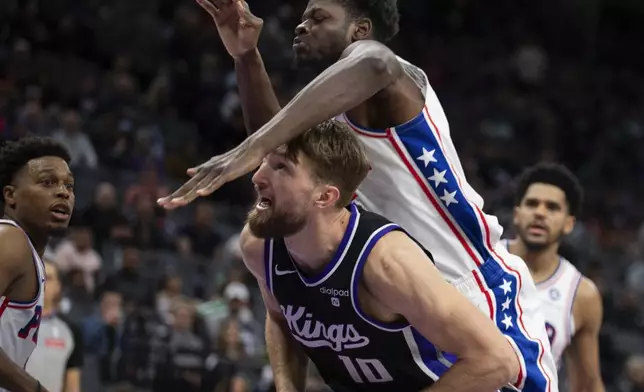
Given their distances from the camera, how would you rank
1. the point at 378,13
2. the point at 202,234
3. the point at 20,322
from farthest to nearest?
the point at 202,234
the point at 20,322
the point at 378,13

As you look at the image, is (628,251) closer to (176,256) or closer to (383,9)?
(176,256)

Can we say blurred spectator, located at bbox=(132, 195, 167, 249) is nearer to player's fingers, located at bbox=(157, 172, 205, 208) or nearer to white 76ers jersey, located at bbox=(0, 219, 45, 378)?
white 76ers jersey, located at bbox=(0, 219, 45, 378)

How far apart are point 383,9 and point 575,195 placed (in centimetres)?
297

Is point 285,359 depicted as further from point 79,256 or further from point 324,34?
point 79,256

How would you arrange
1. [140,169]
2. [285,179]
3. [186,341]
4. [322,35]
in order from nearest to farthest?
[285,179] → [322,35] → [186,341] → [140,169]

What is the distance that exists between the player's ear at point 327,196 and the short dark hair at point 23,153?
196 cm

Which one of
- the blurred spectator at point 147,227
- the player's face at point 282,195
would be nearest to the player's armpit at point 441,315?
the player's face at point 282,195

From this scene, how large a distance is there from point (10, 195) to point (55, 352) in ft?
8.45

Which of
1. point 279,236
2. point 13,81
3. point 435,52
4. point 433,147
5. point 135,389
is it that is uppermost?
point 435,52

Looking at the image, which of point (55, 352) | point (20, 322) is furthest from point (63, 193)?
point (55, 352)

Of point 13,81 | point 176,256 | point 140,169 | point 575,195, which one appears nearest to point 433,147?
point 575,195

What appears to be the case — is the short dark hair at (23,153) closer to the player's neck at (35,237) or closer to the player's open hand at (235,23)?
the player's neck at (35,237)

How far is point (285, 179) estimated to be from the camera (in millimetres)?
3521

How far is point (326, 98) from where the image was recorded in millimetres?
3285
